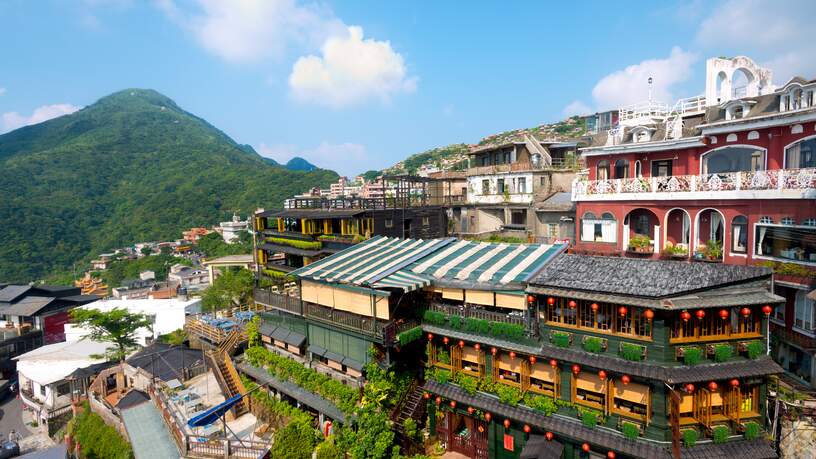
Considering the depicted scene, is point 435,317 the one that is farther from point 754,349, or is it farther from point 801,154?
point 801,154

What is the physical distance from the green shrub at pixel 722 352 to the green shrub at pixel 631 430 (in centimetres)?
398

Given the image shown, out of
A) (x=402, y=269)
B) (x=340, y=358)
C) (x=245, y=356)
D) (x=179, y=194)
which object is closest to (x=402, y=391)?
(x=340, y=358)

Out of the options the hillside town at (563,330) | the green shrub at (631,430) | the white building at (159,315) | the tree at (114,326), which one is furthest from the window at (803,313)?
the white building at (159,315)

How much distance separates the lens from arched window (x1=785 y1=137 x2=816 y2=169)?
1995 cm

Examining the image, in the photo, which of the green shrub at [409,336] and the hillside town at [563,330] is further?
the green shrub at [409,336]

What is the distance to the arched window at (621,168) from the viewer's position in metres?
28.6

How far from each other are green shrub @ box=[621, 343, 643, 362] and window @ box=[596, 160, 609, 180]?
1786 centimetres

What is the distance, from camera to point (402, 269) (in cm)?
2278

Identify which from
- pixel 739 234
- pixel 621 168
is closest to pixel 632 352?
pixel 739 234

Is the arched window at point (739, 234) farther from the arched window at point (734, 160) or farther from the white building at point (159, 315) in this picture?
the white building at point (159, 315)

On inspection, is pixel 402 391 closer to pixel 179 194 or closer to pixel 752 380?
pixel 752 380

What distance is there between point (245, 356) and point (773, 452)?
100 ft

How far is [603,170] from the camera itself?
3002cm

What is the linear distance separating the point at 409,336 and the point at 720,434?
13071 millimetres
